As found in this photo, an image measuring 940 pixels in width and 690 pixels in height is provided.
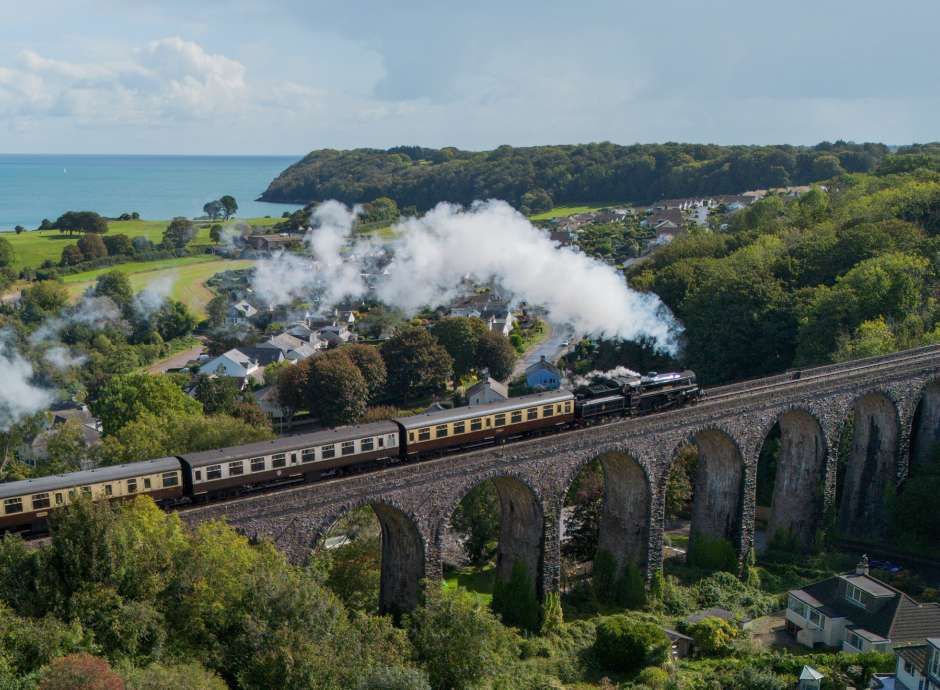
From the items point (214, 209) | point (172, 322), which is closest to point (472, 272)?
point (172, 322)

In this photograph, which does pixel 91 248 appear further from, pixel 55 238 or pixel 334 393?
pixel 334 393

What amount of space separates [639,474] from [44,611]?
2297cm

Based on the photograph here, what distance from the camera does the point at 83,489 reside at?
2611 cm

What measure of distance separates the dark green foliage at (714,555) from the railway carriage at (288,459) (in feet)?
54.9

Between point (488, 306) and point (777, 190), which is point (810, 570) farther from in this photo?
point (777, 190)

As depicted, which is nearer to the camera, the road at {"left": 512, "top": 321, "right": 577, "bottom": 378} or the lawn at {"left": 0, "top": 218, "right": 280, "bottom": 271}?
the road at {"left": 512, "top": 321, "right": 577, "bottom": 378}

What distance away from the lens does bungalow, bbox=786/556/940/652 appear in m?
31.2

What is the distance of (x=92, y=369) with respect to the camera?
7406cm

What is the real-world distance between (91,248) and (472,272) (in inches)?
2124

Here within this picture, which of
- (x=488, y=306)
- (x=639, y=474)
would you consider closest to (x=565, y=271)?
(x=639, y=474)

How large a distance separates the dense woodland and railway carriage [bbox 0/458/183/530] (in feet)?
423

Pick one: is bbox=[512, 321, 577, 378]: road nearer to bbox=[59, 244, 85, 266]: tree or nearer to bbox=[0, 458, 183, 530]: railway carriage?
bbox=[0, 458, 183, 530]: railway carriage

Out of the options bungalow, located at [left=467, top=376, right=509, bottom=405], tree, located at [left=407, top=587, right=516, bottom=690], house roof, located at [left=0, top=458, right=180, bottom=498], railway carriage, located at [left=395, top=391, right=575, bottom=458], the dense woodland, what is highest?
the dense woodland

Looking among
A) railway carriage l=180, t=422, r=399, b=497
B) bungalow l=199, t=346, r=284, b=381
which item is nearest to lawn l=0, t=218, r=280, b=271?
bungalow l=199, t=346, r=284, b=381
